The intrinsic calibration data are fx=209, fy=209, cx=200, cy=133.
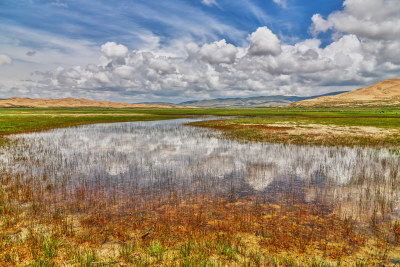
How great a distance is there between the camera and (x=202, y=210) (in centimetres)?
1023

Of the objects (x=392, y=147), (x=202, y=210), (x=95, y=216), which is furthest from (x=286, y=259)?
(x=392, y=147)

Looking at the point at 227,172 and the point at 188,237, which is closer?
the point at 188,237

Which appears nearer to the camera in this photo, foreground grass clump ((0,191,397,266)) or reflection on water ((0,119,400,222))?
foreground grass clump ((0,191,397,266))

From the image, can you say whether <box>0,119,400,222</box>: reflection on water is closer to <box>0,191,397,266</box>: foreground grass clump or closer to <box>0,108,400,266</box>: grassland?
<box>0,108,400,266</box>: grassland

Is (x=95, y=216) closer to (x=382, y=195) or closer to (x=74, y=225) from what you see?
(x=74, y=225)

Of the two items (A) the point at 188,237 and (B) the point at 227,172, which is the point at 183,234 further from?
(B) the point at 227,172

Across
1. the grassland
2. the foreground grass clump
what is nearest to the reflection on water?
the grassland

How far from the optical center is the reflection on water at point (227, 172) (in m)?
12.1

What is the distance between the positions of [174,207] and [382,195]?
460 inches

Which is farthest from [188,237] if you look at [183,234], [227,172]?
[227,172]

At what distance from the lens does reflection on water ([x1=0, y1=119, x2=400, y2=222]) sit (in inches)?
476

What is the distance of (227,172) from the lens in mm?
16391

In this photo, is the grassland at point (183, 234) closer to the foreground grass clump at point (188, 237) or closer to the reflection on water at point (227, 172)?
the foreground grass clump at point (188, 237)

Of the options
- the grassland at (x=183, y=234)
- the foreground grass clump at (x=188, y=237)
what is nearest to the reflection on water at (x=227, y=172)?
the grassland at (x=183, y=234)
